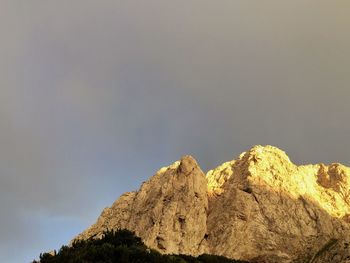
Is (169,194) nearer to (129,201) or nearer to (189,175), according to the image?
(189,175)

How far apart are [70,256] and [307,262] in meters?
73.2

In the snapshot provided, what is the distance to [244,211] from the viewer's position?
396 ft

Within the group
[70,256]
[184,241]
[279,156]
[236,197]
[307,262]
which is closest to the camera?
[70,256]

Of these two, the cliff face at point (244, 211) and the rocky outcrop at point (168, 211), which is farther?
the rocky outcrop at point (168, 211)

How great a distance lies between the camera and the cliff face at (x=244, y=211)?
4439 inches

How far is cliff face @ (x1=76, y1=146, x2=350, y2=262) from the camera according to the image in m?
113

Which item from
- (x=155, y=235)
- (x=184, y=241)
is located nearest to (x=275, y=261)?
(x=184, y=241)

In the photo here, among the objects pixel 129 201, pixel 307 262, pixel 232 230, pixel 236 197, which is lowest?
pixel 307 262

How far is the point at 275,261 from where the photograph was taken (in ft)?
346

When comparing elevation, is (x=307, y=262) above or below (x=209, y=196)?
below

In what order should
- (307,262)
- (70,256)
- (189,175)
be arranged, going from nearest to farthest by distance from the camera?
(70,256)
(307,262)
(189,175)


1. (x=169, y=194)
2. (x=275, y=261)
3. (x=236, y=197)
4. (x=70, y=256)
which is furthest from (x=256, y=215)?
(x=70, y=256)

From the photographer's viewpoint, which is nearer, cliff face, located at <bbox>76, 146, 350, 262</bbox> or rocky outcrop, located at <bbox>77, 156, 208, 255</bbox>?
cliff face, located at <bbox>76, 146, 350, 262</bbox>

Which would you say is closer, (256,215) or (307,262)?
(307,262)
